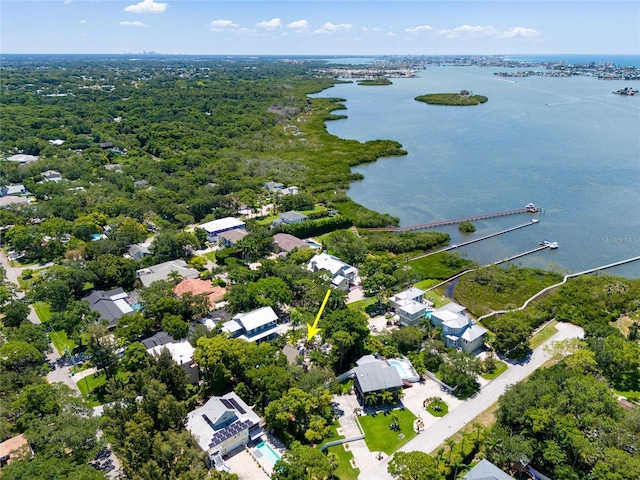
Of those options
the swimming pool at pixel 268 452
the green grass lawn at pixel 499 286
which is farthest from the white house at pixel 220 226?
the swimming pool at pixel 268 452

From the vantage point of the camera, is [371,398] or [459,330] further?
[459,330]

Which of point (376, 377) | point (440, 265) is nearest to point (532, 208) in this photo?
point (440, 265)

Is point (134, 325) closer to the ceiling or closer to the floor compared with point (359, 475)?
closer to the ceiling

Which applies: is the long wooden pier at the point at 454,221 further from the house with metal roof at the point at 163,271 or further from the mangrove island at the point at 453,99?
the mangrove island at the point at 453,99

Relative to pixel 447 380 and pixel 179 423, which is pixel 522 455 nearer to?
pixel 447 380

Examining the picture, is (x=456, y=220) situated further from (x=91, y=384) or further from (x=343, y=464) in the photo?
(x=91, y=384)

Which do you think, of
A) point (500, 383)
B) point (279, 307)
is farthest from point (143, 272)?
point (500, 383)

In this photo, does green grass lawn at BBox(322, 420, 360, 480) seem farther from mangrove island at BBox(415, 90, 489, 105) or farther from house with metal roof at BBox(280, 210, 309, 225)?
mangrove island at BBox(415, 90, 489, 105)
